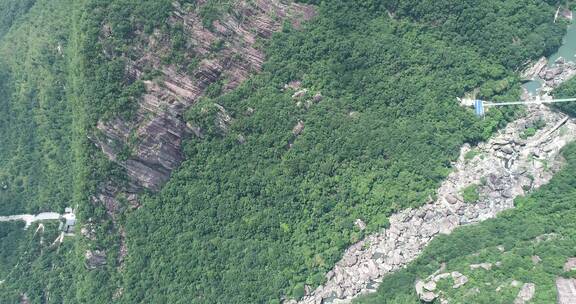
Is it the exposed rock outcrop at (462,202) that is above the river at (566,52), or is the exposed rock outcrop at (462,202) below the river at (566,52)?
below

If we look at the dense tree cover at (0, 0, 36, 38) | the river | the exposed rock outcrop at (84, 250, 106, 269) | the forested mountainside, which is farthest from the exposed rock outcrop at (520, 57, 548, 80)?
the dense tree cover at (0, 0, 36, 38)

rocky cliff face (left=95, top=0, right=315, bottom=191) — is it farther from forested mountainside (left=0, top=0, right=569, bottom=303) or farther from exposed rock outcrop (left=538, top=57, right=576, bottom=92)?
exposed rock outcrop (left=538, top=57, right=576, bottom=92)

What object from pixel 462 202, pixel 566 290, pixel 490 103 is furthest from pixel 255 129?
pixel 566 290

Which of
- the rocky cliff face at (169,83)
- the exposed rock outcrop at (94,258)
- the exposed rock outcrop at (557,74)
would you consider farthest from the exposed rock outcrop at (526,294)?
the exposed rock outcrop at (94,258)

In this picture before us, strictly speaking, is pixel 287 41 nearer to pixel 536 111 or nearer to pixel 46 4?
pixel 536 111

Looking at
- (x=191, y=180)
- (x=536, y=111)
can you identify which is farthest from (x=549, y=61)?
(x=191, y=180)

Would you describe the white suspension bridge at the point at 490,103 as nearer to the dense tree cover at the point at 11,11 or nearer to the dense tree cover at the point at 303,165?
the dense tree cover at the point at 303,165

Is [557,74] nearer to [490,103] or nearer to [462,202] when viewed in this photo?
[490,103]
